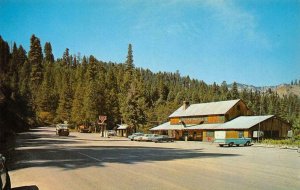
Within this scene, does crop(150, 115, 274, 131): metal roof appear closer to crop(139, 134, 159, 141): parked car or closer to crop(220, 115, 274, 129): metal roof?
crop(220, 115, 274, 129): metal roof

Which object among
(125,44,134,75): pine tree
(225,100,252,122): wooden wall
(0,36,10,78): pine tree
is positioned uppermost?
(125,44,134,75): pine tree

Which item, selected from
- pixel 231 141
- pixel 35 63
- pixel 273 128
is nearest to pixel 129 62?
pixel 35 63

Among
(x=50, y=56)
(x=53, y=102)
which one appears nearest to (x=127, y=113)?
(x=53, y=102)

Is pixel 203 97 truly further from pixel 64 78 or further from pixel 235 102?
pixel 235 102

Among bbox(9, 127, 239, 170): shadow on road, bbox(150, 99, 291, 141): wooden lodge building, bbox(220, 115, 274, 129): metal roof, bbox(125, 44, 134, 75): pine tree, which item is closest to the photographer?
bbox(9, 127, 239, 170): shadow on road

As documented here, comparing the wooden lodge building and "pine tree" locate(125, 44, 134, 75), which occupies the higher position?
"pine tree" locate(125, 44, 134, 75)

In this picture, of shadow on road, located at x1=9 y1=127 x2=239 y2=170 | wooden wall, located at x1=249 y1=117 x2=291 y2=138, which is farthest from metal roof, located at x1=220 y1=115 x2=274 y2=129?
shadow on road, located at x1=9 y1=127 x2=239 y2=170

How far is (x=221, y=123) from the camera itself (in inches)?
2635

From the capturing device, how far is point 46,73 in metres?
153

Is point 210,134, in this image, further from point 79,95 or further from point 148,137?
point 79,95

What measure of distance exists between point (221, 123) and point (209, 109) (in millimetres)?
5980

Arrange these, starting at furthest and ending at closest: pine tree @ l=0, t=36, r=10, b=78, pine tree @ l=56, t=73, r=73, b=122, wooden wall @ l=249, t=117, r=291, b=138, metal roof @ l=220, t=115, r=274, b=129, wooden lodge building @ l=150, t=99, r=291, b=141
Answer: pine tree @ l=56, t=73, r=73, b=122
wooden lodge building @ l=150, t=99, r=291, b=141
wooden wall @ l=249, t=117, r=291, b=138
metal roof @ l=220, t=115, r=274, b=129
pine tree @ l=0, t=36, r=10, b=78

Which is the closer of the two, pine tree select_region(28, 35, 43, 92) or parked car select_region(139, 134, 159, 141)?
parked car select_region(139, 134, 159, 141)

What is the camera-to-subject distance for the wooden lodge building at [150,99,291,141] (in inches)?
2344
